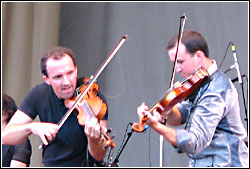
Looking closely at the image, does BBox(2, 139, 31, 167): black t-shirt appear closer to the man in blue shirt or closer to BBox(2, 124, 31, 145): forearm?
BBox(2, 124, 31, 145): forearm

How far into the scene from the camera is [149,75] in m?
3.71

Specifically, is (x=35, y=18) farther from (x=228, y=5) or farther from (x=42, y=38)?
(x=228, y=5)

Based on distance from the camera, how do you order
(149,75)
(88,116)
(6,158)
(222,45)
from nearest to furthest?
(88,116) → (6,158) → (222,45) → (149,75)

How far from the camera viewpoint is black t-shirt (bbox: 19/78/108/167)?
2.31m

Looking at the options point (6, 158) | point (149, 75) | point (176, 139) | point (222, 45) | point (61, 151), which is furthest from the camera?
point (149, 75)

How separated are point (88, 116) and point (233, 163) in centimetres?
65

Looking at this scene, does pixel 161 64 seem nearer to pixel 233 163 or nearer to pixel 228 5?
pixel 228 5

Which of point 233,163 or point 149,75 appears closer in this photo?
point 233,163

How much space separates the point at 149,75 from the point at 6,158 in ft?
4.68

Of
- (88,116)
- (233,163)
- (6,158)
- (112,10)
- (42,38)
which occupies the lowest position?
(6,158)

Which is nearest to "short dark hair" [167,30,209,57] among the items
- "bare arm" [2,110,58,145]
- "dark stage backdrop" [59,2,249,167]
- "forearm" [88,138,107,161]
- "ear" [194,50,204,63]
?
"ear" [194,50,204,63]

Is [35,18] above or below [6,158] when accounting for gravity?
above

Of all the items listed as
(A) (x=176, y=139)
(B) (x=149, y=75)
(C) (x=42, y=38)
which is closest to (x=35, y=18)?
(C) (x=42, y=38)

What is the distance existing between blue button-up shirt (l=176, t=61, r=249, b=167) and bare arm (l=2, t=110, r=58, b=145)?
1.83 ft
